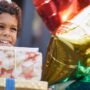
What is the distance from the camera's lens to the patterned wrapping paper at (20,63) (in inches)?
47.3

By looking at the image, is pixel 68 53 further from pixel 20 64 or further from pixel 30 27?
pixel 30 27

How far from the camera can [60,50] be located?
4.01 feet

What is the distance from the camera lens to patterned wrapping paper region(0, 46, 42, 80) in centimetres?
120

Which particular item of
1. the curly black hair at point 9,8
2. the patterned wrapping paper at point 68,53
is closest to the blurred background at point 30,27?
the curly black hair at point 9,8

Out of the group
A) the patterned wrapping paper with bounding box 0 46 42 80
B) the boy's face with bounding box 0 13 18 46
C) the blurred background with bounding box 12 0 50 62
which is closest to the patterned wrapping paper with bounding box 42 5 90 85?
the patterned wrapping paper with bounding box 0 46 42 80

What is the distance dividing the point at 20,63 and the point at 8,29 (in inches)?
8.9

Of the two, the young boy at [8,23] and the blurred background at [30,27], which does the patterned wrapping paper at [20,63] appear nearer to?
the young boy at [8,23]

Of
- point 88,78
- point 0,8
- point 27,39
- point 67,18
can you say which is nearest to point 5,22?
point 0,8

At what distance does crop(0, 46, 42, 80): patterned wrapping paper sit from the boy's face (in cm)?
15

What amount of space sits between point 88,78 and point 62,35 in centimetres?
17

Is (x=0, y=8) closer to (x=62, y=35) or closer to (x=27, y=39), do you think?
(x=62, y=35)

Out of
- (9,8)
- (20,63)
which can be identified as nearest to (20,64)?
(20,63)

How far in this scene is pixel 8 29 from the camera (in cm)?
140

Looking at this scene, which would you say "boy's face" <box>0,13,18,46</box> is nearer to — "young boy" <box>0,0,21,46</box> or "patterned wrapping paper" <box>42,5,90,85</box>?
"young boy" <box>0,0,21,46</box>
